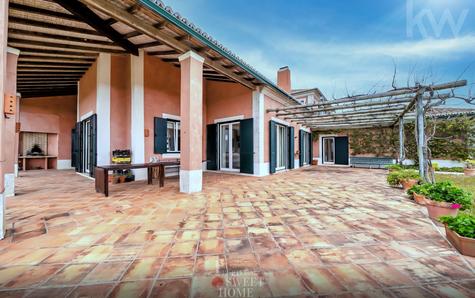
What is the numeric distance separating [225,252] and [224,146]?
6.23 meters

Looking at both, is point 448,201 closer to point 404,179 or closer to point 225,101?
point 404,179

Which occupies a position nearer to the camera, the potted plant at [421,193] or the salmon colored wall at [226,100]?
the potted plant at [421,193]

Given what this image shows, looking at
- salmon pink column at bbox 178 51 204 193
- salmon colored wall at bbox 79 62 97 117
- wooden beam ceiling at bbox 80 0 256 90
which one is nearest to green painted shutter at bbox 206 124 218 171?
wooden beam ceiling at bbox 80 0 256 90

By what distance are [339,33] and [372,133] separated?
713cm

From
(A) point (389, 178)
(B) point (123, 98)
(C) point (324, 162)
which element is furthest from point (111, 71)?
(C) point (324, 162)

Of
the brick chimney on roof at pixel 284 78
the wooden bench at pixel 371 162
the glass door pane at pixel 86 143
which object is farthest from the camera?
the brick chimney on roof at pixel 284 78

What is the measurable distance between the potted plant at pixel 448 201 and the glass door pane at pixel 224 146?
5996 millimetres

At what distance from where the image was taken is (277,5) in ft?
20.6

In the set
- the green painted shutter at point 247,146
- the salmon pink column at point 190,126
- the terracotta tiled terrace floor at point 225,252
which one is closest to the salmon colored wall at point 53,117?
the terracotta tiled terrace floor at point 225,252

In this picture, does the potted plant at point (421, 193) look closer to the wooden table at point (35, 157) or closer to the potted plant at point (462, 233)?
the potted plant at point (462, 233)

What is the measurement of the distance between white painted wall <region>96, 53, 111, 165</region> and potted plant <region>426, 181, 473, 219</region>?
725cm

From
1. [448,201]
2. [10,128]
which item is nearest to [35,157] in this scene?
[10,128]

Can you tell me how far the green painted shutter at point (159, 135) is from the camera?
6051 mm

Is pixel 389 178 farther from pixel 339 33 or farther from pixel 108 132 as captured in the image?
pixel 108 132
